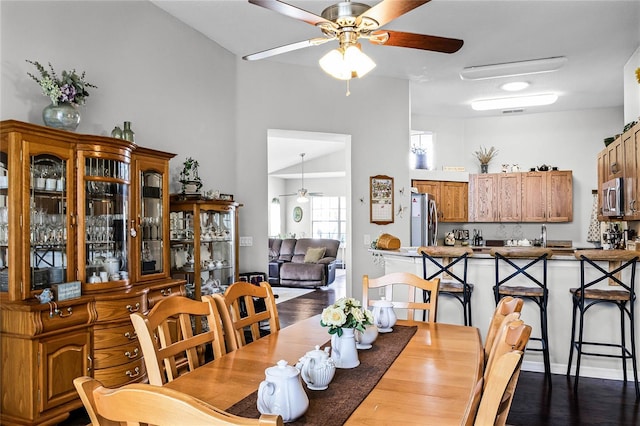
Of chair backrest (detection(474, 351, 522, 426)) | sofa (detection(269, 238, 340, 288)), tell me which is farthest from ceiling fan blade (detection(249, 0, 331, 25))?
sofa (detection(269, 238, 340, 288))

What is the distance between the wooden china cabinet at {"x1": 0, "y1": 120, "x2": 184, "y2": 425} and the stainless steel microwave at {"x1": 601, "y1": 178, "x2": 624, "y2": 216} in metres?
4.24

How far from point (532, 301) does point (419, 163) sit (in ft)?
13.8

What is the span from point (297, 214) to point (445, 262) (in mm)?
10038

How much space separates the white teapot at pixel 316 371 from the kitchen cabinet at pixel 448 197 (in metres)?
6.46

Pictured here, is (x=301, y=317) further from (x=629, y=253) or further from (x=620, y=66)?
(x=620, y=66)

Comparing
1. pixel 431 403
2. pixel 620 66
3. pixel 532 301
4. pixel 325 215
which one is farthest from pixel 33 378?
pixel 325 215

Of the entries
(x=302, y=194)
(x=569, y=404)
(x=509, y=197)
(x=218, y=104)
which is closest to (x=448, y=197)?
(x=509, y=197)

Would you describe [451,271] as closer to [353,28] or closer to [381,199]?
[381,199]

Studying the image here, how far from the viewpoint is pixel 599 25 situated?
4.38 metres

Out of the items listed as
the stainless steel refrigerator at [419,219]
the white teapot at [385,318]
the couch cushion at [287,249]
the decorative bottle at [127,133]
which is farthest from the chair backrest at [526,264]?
the couch cushion at [287,249]

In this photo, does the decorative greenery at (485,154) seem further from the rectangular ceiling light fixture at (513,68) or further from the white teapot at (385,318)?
the white teapot at (385,318)

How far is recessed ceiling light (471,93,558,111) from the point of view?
6.80 m

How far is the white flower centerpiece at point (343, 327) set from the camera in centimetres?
177

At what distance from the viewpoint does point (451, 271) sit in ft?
13.6
